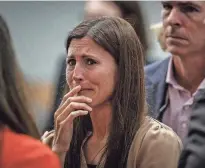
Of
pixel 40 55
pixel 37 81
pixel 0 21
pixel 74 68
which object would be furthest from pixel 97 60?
pixel 40 55

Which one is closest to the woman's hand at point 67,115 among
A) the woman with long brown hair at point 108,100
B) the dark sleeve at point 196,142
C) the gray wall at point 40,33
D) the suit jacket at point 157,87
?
the woman with long brown hair at point 108,100

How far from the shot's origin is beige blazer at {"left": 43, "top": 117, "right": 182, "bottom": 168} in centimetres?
150

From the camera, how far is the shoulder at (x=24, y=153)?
108cm

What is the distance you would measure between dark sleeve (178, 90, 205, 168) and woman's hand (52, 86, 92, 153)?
0.54m

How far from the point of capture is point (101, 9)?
232cm

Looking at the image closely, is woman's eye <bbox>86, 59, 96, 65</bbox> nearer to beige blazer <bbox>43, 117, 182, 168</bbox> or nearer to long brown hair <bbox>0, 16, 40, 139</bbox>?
beige blazer <bbox>43, 117, 182, 168</bbox>

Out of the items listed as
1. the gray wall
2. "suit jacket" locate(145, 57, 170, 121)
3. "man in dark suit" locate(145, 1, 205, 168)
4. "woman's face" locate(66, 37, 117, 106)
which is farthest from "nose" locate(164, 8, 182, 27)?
the gray wall

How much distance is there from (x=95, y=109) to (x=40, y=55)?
76.4 inches

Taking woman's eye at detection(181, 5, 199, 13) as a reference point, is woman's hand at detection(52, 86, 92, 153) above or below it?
below

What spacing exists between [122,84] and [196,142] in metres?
0.60

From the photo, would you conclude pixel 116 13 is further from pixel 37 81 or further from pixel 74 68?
pixel 37 81

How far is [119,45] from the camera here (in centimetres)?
158

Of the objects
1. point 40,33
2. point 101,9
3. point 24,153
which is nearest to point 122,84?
point 24,153

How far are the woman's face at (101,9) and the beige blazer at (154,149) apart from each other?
843mm
